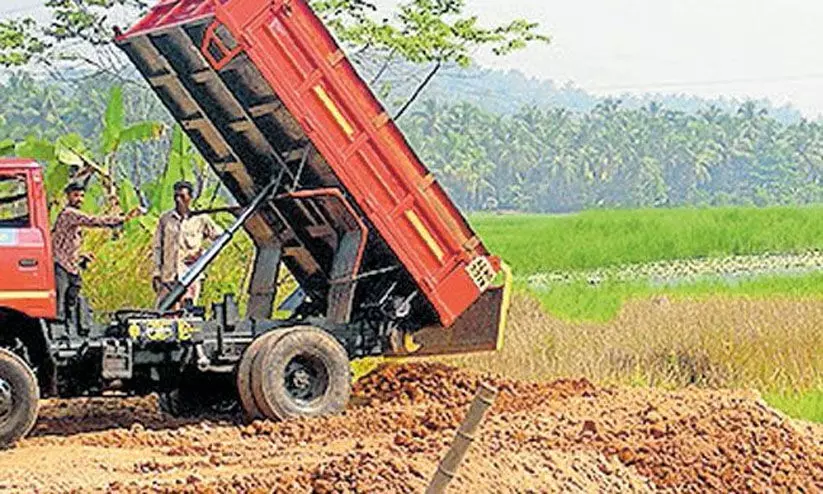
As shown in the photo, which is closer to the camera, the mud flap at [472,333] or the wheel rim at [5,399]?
the wheel rim at [5,399]

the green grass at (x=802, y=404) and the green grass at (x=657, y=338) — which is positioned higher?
the green grass at (x=802, y=404)

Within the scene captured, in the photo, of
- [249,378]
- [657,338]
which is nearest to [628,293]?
[657,338]

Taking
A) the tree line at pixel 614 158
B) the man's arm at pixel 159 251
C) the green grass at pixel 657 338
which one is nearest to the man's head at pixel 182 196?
the man's arm at pixel 159 251

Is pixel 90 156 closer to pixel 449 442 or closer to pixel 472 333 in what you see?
pixel 472 333

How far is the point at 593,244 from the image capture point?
36969 mm

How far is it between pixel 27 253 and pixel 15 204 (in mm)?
491

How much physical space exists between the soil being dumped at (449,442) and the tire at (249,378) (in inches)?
6.5

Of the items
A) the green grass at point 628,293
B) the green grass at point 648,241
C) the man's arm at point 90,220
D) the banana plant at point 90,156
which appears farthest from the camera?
the green grass at point 648,241

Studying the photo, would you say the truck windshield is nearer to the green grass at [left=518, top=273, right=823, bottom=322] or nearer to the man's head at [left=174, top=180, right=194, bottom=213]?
the man's head at [left=174, top=180, right=194, bottom=213]

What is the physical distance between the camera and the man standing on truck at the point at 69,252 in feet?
34.4

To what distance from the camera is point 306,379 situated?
36.2 feet

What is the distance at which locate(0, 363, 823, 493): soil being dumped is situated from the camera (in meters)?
7.46

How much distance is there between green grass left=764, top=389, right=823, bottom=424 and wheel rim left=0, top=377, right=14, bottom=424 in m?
5.31

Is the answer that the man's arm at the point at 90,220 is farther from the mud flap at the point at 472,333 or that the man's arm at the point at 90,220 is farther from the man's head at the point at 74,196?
the mud flap at the point at 472,333
